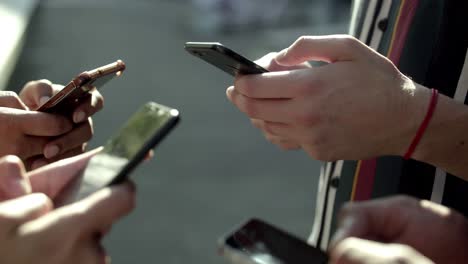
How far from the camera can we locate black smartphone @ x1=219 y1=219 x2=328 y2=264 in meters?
0.52

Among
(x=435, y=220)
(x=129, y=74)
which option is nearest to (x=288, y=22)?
(x=129, y=74)

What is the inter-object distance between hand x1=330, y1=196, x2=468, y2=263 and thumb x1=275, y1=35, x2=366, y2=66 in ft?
0.83

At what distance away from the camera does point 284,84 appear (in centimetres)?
70

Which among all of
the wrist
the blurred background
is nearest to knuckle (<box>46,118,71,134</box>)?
the wrist

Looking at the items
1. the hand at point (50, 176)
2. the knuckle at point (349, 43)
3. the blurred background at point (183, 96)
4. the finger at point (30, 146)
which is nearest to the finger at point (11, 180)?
the hand at point (50, 176)

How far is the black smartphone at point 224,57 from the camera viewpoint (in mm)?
674

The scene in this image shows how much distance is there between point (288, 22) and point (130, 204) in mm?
4549

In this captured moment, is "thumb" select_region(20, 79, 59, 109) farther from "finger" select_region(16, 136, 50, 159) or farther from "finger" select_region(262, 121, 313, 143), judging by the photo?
"finger" select_region(262, 121, 313, 143)

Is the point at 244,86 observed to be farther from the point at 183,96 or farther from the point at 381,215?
the point at 183,96

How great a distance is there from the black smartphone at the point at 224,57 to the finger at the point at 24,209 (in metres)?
0.29

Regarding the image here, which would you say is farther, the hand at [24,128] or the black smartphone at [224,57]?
the hand at [24,128]

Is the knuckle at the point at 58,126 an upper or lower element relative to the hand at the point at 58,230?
lower

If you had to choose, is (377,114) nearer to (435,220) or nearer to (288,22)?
(435,220)

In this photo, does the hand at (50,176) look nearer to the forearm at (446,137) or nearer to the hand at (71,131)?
the hand at (71,131)
